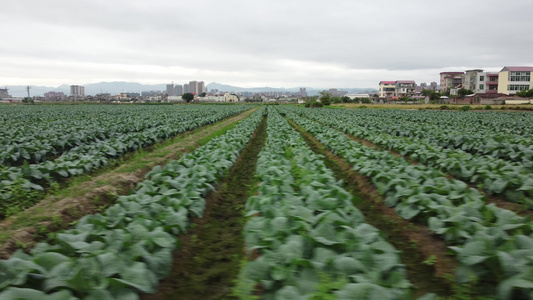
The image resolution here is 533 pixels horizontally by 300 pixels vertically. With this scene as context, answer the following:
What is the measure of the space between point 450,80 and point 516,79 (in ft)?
159

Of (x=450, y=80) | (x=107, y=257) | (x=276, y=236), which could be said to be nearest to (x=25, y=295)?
(x=107, y=257)

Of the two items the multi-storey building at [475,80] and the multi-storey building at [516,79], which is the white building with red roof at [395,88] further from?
the multi-storey building at [516,79]

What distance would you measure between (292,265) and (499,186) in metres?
5.65

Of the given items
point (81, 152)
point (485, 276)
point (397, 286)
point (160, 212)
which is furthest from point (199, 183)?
point (81, 152)

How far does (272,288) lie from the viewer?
3186 millimetres

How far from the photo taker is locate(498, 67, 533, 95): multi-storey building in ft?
256

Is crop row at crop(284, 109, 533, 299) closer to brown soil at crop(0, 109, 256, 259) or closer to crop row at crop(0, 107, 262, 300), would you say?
crop row at crop(0, 107, 262, 300)

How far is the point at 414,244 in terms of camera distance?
4.88 metres

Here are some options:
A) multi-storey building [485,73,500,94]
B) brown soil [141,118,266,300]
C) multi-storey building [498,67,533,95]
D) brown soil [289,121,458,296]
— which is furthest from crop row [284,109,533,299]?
multi-storey building [485,73,500,94]

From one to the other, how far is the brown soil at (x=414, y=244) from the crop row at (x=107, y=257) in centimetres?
306

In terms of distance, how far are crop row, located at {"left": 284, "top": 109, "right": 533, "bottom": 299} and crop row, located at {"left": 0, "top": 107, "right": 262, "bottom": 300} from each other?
11.0ft

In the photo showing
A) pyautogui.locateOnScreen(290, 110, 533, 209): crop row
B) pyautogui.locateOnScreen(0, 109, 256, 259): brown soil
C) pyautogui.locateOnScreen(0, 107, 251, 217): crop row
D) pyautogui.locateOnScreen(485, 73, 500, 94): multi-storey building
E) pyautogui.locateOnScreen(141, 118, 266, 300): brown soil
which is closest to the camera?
pyautogui.locateOnScreen(141, 118, 266, 300): brown soil

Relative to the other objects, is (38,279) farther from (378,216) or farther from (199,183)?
(378,216)

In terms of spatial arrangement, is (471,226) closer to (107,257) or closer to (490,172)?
(490,172)
